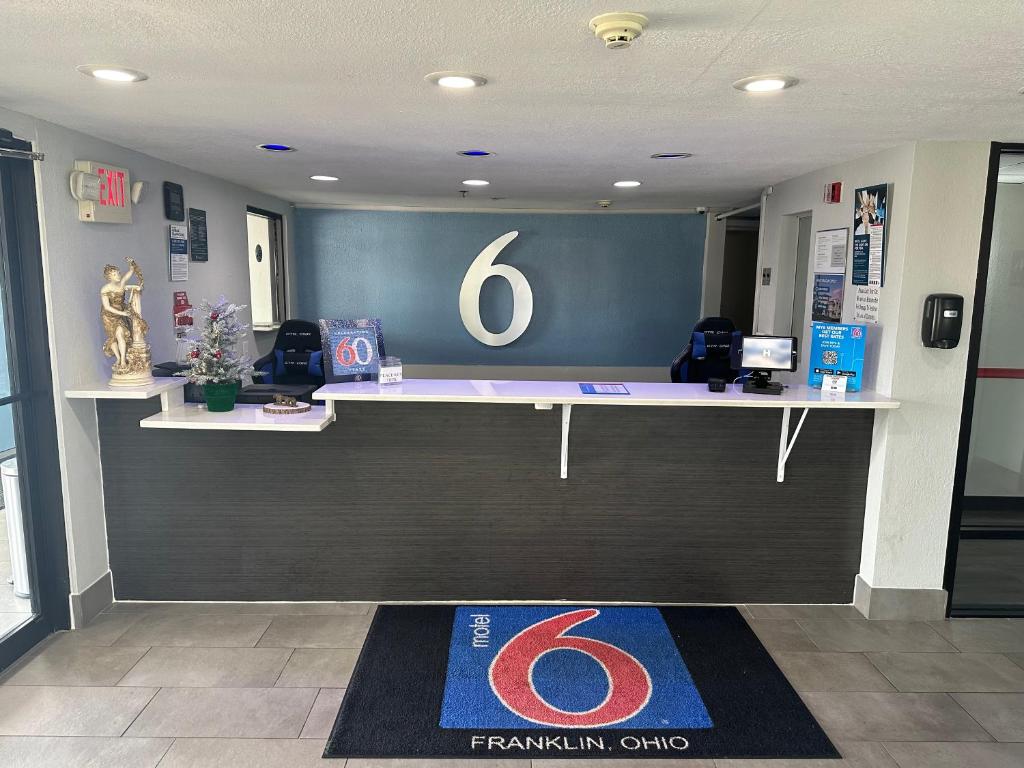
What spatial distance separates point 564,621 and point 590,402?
1.08m

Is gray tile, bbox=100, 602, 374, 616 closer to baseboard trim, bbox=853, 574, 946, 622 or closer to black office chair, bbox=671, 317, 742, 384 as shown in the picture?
baseboard trim, bbox=853, 574, 946, 622

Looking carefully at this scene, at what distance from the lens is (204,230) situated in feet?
16.1

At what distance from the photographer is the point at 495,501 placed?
365cm

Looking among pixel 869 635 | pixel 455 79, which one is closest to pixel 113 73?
pixel 455 79

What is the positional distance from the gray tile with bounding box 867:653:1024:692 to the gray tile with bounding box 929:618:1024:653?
86 millimetres

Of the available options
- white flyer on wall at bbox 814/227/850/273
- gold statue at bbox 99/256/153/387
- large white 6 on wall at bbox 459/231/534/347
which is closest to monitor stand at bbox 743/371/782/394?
white flyer on wall at bbox 814/227/850/273

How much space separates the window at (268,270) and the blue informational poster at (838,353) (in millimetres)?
4848

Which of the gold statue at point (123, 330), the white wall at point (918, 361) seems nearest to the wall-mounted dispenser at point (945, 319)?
the white wall at point (918, 361)

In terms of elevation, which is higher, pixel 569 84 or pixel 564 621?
pixel 569 84

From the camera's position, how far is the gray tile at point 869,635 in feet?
11.0

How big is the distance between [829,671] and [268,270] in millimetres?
5978

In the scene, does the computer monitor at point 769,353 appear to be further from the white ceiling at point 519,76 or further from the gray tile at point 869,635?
the gray tile at point 869,635

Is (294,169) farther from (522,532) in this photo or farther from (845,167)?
(845,167)

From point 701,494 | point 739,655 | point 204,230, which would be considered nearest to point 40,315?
point 204,230
